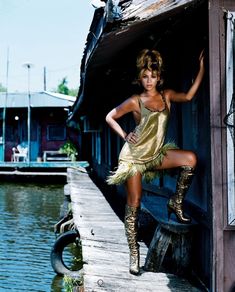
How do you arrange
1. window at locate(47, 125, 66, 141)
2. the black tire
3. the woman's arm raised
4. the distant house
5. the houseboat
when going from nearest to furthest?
1. the woman's arm raised
2. the black tire
3. the houseboat
4. the distant house
5. window at locate(47, 125, 66, 141)

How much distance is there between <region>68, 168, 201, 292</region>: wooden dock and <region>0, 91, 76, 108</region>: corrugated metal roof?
22.2m

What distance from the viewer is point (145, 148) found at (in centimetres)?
456

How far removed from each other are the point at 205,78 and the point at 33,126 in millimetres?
29614

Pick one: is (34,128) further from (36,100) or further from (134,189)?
(134,189)

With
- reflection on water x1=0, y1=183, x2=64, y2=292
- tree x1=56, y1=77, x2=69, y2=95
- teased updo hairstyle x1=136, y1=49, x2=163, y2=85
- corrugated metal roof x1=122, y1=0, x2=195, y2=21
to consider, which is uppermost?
tree x1=56, y1=77, x2=69, y2=95

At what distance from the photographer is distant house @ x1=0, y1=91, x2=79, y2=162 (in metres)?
32.9

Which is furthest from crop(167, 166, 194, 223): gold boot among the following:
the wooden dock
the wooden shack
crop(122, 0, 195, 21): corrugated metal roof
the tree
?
the tree

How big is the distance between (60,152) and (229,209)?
1105 inches

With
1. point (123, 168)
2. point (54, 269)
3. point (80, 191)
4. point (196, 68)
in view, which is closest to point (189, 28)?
point (196, 68)

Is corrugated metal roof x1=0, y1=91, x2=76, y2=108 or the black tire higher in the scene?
corrugated metal roof x1=0, y1=91, x2=76, y2=108

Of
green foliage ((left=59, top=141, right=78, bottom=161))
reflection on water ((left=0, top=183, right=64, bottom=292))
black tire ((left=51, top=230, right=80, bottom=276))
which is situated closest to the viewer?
reflection on water ((left=0, top=183, right=64, bottom=292))

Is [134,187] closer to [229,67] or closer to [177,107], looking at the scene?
[229,67]

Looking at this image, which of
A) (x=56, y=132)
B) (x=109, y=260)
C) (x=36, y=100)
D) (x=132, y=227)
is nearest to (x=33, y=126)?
(x=56, y=132)

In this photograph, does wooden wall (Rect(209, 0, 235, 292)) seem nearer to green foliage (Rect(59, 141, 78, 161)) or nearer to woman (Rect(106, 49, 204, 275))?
woman (Rect(106, 49, 204, 275))
